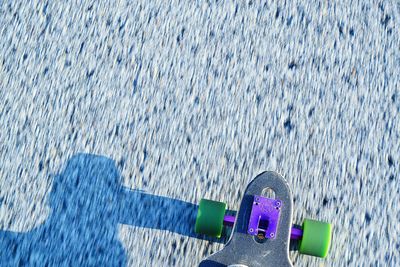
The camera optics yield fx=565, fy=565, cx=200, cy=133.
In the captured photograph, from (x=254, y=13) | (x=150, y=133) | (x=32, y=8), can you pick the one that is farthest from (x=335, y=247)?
(x=32, y=8)

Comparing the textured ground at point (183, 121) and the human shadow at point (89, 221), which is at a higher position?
the textured ground at point (183, 121)

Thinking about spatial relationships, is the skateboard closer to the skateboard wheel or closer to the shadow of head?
the skateboard wheel

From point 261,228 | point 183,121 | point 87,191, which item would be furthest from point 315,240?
point 87,191

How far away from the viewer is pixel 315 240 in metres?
1.16

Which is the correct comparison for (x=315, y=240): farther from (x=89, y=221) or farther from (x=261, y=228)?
(x=89, y=221)

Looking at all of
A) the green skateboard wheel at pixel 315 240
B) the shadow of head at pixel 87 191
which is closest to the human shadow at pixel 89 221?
the shadow of head at pixel 87 191

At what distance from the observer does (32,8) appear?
4.72ft

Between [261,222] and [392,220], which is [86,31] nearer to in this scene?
[261,222]

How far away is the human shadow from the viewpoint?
4.03ft

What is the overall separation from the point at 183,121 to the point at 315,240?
0.41m

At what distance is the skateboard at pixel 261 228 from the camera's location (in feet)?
3.74

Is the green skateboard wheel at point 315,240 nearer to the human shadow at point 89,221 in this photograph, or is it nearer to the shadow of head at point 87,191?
the human shadow at point 89,221

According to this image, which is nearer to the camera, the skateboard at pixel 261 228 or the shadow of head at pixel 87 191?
the skateboard at pixel 261 228

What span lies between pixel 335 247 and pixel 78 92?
69 cm
